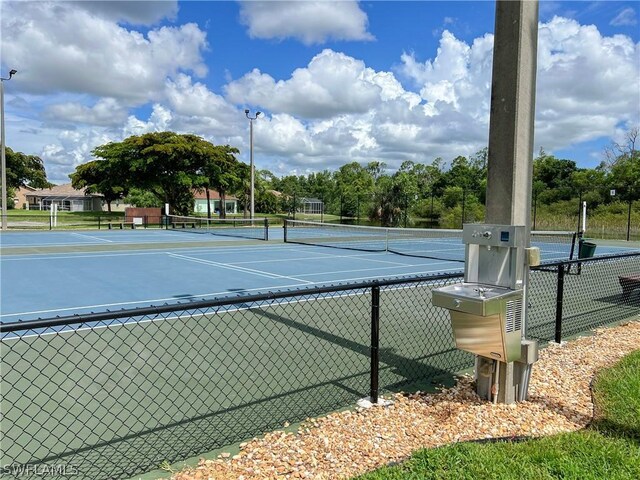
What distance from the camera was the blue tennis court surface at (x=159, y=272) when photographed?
9.12 metres

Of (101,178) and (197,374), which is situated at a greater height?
(101,178)

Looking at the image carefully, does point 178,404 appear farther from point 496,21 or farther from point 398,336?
point 496,21

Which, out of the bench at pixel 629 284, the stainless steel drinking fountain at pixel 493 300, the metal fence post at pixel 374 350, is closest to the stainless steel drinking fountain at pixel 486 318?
the stainless steel drinking fountain at pixel 493 300

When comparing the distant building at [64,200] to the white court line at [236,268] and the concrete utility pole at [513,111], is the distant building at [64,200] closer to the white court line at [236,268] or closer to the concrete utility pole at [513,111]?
the white court line at [236,268]

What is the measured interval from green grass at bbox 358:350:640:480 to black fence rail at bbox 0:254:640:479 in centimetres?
120

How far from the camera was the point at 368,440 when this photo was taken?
11.7 feet

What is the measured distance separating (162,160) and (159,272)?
31.1 metres

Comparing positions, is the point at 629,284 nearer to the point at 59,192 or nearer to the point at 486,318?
the point at 486,318

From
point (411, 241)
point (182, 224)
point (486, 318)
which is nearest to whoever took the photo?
point (486, 318)

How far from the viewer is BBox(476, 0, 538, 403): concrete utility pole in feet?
12.7

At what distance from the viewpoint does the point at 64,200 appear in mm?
82562

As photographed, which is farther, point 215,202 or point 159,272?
point 215,202

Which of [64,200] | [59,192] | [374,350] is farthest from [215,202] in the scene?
[374,350]

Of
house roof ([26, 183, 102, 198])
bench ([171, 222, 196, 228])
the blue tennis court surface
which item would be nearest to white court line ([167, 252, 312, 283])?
the blue tennis court surface
